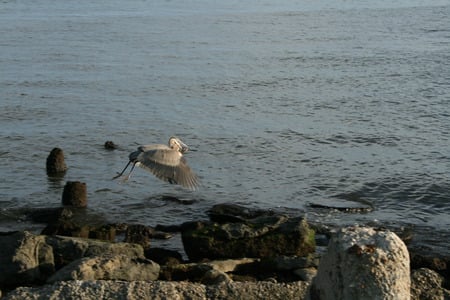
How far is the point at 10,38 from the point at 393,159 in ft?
63.6

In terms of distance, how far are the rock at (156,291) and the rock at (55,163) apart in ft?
26.4

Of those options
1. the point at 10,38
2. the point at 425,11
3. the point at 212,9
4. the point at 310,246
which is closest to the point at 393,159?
the point at 310,246

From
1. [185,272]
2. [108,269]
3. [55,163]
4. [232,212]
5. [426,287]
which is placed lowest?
[232,212]

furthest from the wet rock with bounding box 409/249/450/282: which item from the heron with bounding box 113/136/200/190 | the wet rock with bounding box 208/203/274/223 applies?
the heron with bounding box 113/136/200/190

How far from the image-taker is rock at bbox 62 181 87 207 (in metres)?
14.1

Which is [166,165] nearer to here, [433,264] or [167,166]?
[167,166]

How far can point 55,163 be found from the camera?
52.4 ft

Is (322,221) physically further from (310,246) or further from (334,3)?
(334,3)

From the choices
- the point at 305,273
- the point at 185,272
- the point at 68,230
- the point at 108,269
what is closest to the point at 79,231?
the point at 68,230

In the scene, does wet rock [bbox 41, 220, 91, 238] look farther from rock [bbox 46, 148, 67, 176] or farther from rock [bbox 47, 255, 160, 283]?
rock [bbox 46, 148, 67, 176]

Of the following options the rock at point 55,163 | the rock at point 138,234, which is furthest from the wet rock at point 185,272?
the rock at point 55,163

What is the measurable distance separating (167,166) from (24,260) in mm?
3595

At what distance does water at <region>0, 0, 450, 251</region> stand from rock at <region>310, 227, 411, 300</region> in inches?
268

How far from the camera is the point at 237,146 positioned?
18062 millimetres
